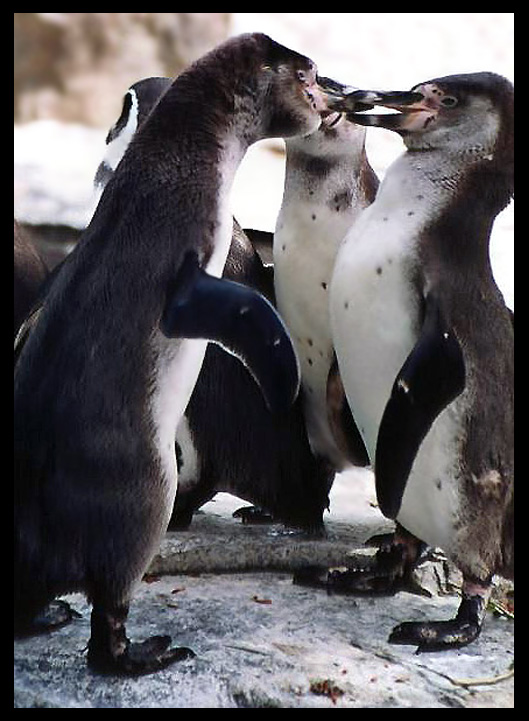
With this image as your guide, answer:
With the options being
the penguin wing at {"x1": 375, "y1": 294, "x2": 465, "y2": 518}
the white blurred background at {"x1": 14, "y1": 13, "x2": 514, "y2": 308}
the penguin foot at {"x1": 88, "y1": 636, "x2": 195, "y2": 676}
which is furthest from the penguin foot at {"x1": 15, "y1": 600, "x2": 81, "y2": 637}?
the white blurred background at {"x1": 14, "y1": 13, "x2": 514, "y2": 308}

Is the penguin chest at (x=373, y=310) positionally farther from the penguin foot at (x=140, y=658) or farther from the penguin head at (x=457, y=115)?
the penguin foot at (x=140, y=658)

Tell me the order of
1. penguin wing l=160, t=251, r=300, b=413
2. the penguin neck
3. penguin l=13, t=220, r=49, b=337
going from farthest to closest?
penguin l=13, t=220, r=49, b=337 → the penguin neck → penguin wing l=160, t=251, r=300, b=413

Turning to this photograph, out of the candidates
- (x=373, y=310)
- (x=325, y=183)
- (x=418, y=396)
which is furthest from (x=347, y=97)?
(x=418, y=396)

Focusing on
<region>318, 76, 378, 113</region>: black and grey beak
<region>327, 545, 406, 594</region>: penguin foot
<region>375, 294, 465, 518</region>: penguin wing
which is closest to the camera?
<region>375, 294, 465, 518</region>: penguin wing

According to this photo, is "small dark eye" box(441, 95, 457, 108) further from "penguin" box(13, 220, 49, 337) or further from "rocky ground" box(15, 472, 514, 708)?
"penguin" box(13, 220, 49, 337)

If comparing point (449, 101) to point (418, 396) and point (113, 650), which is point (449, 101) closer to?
point (418, 396)

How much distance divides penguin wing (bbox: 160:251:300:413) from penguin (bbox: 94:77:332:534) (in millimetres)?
614

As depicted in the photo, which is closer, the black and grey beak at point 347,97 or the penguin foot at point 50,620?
the penguin foot at point 50,620

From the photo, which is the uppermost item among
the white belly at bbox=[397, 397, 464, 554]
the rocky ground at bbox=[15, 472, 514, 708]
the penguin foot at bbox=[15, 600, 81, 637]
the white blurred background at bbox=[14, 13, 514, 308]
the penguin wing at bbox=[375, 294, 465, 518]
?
the white blurred background at bbox=[14, 13, 514, 308]

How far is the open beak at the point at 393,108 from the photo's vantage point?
2.08 meters

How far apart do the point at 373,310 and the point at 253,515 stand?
79 cm

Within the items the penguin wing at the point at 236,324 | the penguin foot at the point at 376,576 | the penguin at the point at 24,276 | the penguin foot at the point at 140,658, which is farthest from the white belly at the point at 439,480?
the penguin at the point at 24,276

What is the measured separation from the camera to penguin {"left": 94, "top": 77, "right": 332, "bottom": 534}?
239 cm

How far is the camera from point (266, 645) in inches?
78.0
